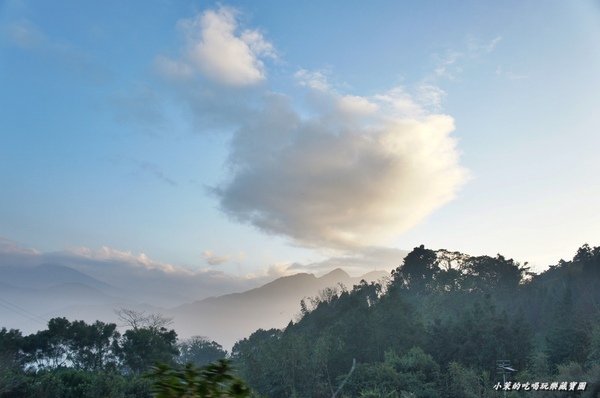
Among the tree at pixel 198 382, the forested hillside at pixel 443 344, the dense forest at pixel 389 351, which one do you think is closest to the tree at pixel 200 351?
the dense forest at pixel 389 351

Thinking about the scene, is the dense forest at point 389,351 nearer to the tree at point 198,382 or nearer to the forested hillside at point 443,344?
the forested hillside at point 443,344

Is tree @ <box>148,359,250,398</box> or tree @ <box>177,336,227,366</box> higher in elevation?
tree @ <box>177,336,227,366</box>

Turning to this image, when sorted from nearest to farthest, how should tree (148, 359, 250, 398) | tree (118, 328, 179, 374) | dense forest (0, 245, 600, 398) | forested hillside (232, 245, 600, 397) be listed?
1. tree (148, 359, 250, 398)
2. dense forest (0, 245, 600, 398)
3. forested hillside (232, 245, 600, 397)
4. tree (118, 328, 179, 374)

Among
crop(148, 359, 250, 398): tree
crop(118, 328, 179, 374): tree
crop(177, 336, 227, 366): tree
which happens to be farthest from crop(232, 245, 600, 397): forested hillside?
crop(177, 336, 227, 366): tree

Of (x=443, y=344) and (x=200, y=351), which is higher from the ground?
(x=200, y=351)

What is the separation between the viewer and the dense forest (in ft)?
84.2

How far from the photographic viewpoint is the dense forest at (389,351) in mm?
25656

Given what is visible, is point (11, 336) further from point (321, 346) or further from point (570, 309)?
point (570, 309)

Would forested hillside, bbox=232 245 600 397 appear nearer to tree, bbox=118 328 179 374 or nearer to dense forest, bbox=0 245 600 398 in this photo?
dense forest, bbox=0 245 600 398

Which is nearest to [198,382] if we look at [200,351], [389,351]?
[389,351]

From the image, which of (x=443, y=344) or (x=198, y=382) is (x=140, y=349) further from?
(x=198, y=382)

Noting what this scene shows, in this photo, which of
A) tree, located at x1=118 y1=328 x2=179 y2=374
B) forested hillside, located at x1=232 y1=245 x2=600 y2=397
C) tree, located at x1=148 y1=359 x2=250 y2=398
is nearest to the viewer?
tree, located at x1=148 y1=359 x2=250 y2=398

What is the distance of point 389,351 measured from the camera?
127 feet

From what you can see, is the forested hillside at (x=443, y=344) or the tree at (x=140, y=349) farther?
the tree at (x=140, y=349)
